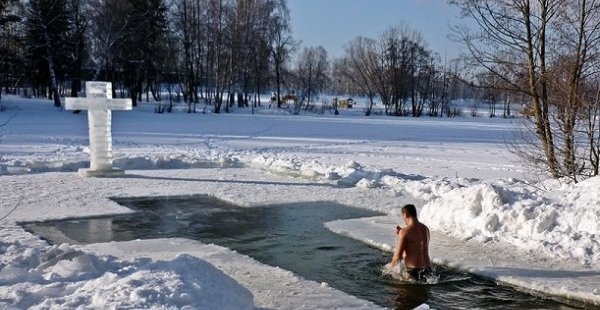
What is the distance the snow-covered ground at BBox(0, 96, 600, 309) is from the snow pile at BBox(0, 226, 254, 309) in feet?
0.06

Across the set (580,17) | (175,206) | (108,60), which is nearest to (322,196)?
(175,206)

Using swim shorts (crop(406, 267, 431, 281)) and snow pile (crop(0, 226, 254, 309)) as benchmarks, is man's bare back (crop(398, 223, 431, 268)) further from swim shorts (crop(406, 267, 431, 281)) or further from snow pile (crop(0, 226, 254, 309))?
snow pile (crop(0, 226, 254, 309))

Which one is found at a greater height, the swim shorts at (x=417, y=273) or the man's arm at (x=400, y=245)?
the man's arm at (x=400, y=245)

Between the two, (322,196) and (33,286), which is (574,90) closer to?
(322,196)

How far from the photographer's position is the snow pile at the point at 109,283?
5.82 meters

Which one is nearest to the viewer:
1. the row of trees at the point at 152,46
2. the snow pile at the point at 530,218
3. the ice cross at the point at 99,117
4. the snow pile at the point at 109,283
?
the snow pile at the point at 109,283

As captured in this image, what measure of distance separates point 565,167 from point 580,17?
3.15 metres

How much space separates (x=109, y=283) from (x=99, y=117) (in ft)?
41.1

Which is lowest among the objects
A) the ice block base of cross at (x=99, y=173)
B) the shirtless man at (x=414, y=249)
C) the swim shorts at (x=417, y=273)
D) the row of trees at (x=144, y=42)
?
the ice block base of cross at (x=99, y=173)

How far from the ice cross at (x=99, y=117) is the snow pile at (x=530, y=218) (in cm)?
968

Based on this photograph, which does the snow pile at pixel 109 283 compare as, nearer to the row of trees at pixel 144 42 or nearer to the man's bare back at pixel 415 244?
the man's bare back at pixel 415 244

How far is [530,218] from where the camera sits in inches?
392

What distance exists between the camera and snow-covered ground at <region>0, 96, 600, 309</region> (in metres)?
6.52

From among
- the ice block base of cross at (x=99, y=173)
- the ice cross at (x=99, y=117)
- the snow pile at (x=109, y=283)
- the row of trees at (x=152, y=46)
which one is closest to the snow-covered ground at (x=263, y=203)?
the snow pile at (x=109, y=283)
